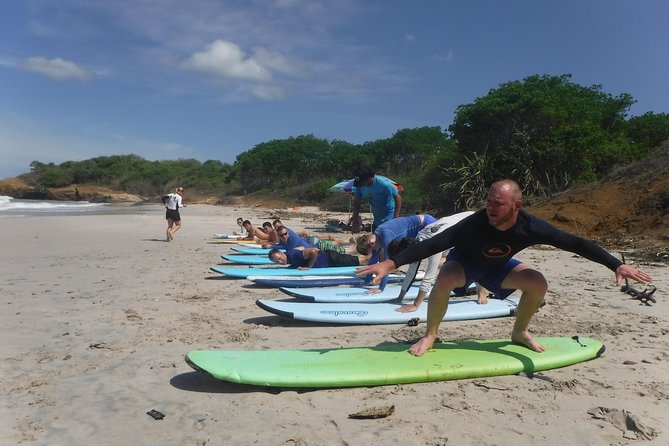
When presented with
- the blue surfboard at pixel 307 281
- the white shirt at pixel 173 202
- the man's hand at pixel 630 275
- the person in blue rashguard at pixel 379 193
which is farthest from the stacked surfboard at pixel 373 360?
the white shirt at pixel 173 202

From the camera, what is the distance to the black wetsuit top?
11.8 feet

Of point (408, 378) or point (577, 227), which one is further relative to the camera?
point (577, 227)

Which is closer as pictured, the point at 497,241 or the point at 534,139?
the point at 497,241

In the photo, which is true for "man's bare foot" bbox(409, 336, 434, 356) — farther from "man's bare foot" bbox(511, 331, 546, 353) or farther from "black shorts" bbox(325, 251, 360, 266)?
"black shorts" bbox(325, 251, 360, 266)

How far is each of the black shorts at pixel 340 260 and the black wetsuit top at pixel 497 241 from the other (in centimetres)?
509

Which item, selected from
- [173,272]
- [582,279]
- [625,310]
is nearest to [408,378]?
[625,310]

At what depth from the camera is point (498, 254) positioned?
3855 mm

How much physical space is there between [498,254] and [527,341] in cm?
91

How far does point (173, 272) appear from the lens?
29.3ft

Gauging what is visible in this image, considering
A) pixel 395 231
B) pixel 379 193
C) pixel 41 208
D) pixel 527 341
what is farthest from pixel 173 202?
pixel 41 208

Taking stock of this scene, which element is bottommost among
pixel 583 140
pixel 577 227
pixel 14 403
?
pixel 14 403

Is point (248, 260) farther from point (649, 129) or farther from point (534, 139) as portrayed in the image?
point (649, 129)

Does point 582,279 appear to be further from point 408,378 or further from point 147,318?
point 147,318

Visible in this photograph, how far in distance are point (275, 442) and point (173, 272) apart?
669 cm
